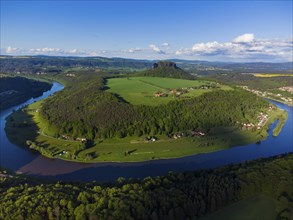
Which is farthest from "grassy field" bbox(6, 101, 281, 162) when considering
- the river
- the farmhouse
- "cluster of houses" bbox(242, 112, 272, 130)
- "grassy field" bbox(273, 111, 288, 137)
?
the farmhouse

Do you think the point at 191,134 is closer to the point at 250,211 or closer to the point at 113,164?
the point at 113,164

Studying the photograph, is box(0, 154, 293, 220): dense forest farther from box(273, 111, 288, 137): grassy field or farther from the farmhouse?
the farmhouse

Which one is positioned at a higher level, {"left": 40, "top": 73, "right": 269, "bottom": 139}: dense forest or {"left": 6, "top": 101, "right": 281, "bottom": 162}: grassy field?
{"left": 40, "top": 73, "right": 269, "bottom": 139}: dense forest

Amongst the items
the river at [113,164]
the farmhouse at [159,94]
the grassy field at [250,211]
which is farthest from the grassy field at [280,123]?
the grassy field at [250,211]

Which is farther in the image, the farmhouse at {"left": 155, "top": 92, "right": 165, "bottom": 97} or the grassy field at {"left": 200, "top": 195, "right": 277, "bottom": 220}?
the farmhouse at {"left": 155, "top": 92, "right": 165, "bottom": 97}

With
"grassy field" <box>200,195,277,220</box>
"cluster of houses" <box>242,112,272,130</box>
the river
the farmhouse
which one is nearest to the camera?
"grassy field" <box>200,195,277,220</box>

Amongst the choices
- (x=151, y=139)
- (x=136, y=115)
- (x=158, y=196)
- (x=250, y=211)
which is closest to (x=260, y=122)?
(x=136, y=115)

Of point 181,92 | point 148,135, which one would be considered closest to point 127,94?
point 181,92
